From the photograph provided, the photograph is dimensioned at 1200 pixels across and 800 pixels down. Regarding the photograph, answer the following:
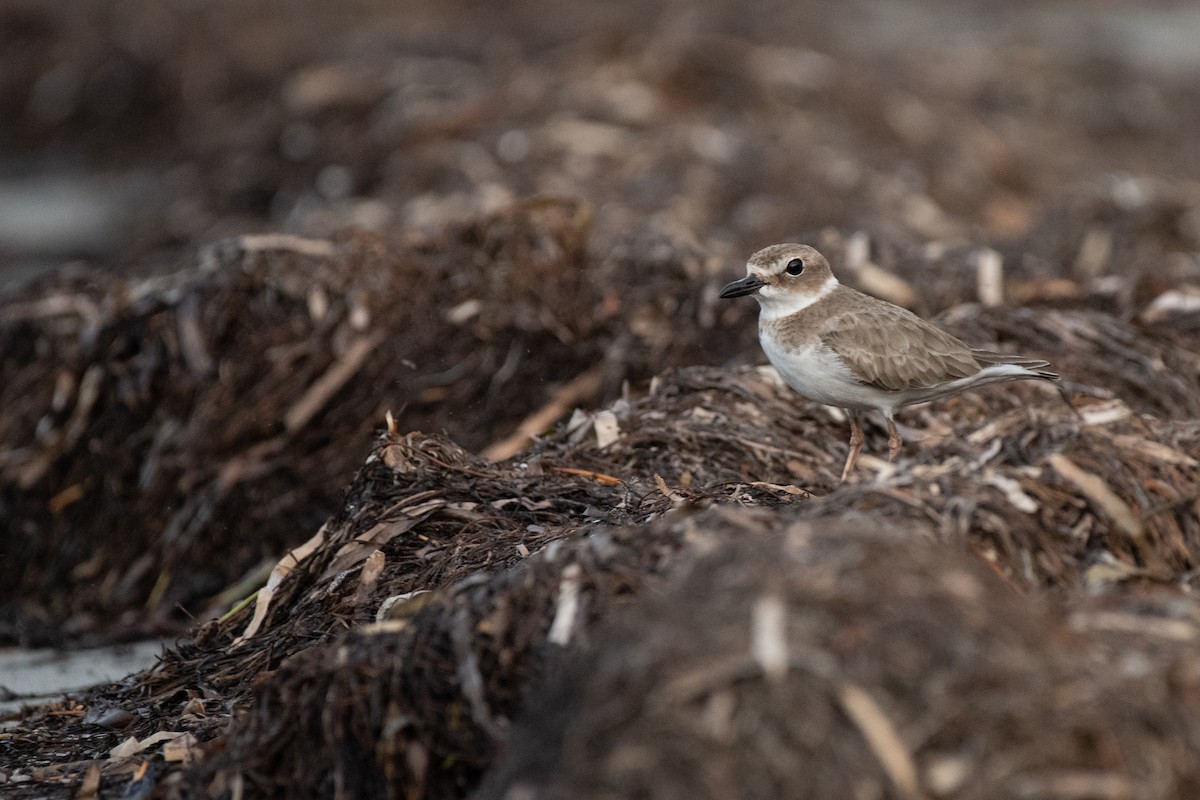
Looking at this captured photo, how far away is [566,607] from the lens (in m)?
2.81

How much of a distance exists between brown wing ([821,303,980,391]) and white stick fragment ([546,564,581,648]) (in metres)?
1.55

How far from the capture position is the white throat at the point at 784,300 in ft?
14.5

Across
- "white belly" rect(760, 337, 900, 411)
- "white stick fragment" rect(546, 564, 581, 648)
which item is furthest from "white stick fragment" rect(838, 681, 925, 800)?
"white belly" rect(760, 337, 900, 411)

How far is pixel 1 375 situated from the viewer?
598 centimetres

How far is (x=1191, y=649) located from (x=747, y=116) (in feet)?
26.6

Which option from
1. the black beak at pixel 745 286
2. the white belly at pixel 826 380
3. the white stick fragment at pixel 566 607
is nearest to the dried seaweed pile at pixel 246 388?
the black beak at pixel 745 286

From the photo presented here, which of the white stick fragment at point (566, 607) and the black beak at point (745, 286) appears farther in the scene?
the black beak at point (745, 286)

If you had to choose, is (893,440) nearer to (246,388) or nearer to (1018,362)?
(1018,362)

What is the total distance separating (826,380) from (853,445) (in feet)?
0.83

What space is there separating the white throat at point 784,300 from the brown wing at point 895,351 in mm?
143

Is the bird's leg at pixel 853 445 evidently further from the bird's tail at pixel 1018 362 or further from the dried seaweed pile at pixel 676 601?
the bird's tail at pixel 1018 362

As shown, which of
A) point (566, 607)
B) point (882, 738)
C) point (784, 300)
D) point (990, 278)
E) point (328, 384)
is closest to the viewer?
point (882, 738)

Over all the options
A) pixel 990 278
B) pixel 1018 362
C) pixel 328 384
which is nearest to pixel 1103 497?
pixel 1018 362

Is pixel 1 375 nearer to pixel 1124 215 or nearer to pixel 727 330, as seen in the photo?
pixel 727 330
